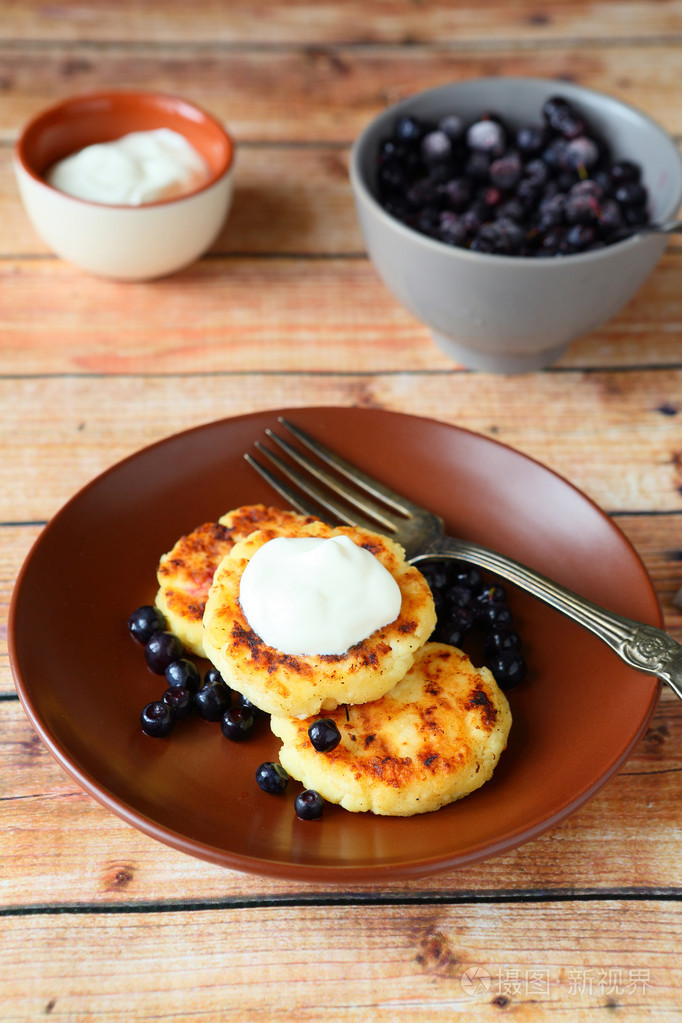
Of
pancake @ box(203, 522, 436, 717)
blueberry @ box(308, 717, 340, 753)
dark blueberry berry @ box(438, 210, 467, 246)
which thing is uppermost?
dark blueberry berry @ box(438, 210, 467, 246)

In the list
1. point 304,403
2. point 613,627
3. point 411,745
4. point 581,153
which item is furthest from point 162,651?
point 581,153

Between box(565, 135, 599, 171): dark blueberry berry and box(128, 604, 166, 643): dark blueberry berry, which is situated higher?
box(565, 135, 599, 171): dark blueberry berry

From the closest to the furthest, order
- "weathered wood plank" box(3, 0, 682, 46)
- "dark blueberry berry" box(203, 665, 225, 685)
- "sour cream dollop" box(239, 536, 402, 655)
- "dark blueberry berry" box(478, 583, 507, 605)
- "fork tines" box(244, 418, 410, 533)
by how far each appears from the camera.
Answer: "sour cream dollop" box(239, 536, 402, 655), "dark blueberry berry" box(203, 665, 225, 685), "dark blueberry berry" box(478, 583, 507, 605), "fork tines" box(244, 418, 410, 533), "weathered wood plank" box(3, 0, 682, 46)

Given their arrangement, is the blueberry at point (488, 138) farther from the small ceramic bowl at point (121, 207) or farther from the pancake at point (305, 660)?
the pancake at point (305, 660)

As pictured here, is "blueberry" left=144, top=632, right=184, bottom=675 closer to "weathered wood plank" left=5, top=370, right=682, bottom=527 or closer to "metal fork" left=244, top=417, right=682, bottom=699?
"metal fork" left=244, top=417, right=682, bottom=699

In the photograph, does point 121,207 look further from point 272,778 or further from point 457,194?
point 272,778

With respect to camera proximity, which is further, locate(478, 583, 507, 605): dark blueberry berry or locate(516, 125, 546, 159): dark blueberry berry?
locate(516, 125, 546, 159): dark blueberry berry

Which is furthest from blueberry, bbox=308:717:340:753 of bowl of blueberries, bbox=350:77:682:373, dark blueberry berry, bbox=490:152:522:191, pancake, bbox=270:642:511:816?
dark blueberry berry, bbox=490:152:522:191

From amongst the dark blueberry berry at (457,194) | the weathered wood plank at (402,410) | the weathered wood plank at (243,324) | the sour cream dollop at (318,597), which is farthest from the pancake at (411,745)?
the dark blueberry berry at (457,194)
